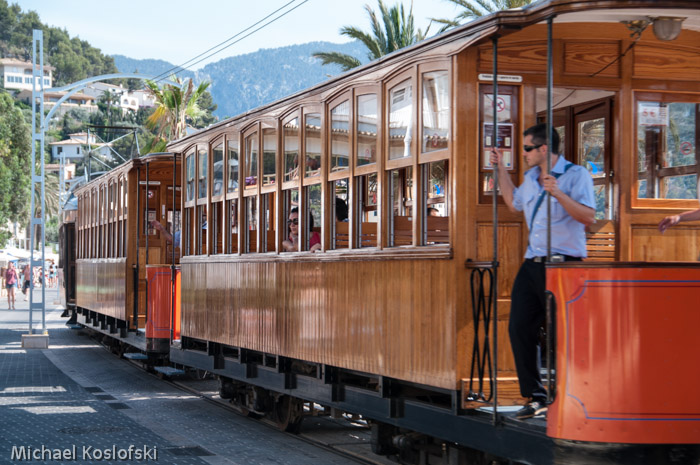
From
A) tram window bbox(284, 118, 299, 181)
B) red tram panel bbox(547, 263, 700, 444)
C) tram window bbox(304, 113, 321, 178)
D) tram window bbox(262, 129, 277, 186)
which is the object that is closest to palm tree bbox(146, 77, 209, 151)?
tram window bbox(262, 129, 277, 186)

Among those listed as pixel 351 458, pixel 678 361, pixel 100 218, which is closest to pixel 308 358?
pixel 351 458

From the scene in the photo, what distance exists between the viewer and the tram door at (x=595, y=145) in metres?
7.25

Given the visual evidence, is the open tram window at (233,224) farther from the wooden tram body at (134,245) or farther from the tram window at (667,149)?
the tram window at (667,149)

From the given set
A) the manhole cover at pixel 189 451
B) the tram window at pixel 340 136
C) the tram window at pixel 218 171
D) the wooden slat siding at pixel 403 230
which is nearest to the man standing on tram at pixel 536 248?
the wooden slat siding at pixel 403 230

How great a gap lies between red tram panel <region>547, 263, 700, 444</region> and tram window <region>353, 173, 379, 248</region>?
2818 mm

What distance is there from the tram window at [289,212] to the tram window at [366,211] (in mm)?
1576

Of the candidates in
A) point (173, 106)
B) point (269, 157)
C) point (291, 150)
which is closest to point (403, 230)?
point (291, 150)

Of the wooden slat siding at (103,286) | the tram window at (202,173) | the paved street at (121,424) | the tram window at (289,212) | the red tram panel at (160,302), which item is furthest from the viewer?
the wooden slat siding at (103,286)

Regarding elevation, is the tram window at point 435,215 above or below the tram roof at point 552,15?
below

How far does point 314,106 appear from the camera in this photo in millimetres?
9781

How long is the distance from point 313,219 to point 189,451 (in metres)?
2.52

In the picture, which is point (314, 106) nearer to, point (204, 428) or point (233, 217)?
point (233, 217)

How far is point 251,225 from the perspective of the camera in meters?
11.6

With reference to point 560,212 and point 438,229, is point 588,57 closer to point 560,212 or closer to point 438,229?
point 560,212
